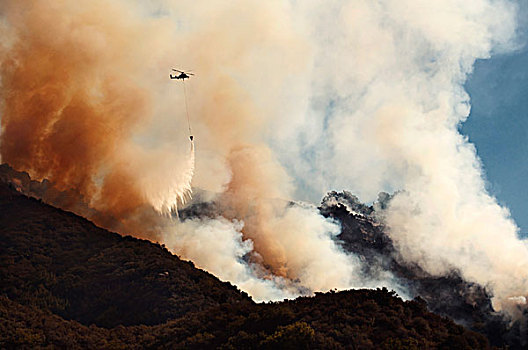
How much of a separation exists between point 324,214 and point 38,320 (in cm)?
8613

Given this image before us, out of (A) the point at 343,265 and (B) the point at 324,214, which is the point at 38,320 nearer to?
(A) the point at 343,265

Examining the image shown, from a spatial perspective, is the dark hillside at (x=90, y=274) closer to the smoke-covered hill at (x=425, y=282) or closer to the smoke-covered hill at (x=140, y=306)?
the smoke-covered hill at (x=140, y=306)

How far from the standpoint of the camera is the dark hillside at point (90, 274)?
59062 millimetres

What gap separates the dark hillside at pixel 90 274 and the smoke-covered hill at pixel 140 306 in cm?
13

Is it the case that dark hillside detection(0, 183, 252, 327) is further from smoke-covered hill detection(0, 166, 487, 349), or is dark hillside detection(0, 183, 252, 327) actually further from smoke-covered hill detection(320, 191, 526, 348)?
smoke-covered hill detection(320, 191, 526, 348)

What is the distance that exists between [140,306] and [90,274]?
421 inches

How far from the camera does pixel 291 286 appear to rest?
93.0m

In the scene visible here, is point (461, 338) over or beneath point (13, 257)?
beneath

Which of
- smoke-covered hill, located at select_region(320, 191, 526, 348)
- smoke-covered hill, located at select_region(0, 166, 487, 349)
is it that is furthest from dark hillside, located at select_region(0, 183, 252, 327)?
smoke-covered hill, located at select_region(320, 191, 526, 348)

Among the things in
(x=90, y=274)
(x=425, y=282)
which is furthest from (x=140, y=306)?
(x=425, y=282)

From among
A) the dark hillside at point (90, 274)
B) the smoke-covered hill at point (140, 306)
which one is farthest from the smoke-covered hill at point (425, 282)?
the dark hillside at point (90, 274)

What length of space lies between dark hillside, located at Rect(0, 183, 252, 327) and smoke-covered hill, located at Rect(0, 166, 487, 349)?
13 centimetres

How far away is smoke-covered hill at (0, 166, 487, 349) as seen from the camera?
4294cm

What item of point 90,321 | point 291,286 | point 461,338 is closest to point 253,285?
point 291,286
